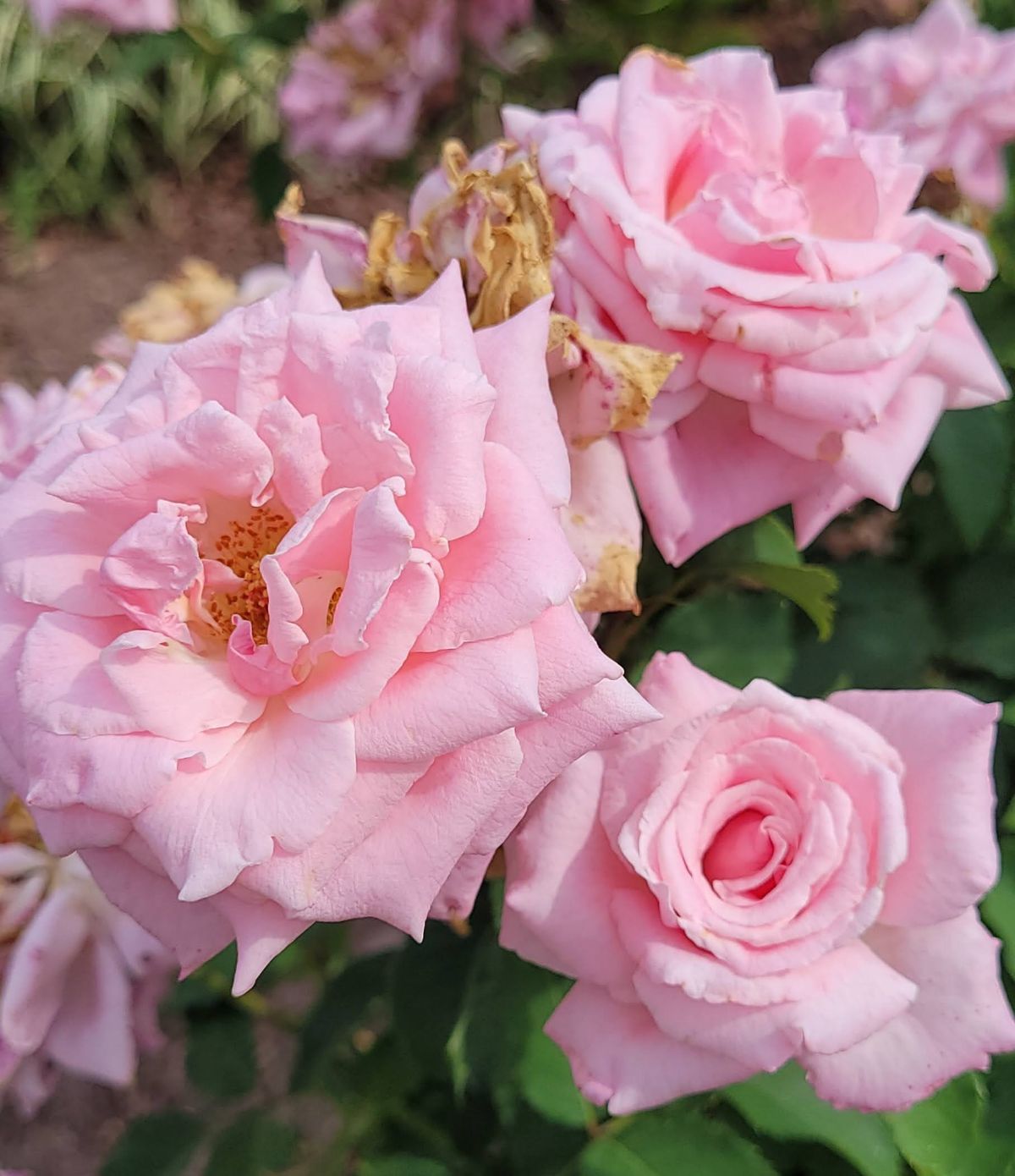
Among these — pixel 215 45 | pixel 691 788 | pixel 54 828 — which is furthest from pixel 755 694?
pixel 215 45

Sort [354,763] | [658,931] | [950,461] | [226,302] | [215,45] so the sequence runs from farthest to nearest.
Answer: [215,45], [226,302], [950,461], [658,931], [354,763]

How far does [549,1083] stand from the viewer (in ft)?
2.66

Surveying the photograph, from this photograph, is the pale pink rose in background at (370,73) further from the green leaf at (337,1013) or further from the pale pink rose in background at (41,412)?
the green leaf at (337,1013)

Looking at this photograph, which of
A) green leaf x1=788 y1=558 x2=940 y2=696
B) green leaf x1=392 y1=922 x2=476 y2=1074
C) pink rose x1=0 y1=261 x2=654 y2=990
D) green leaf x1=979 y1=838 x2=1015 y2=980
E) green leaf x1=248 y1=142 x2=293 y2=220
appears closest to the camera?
pink rose x1=0 y1=261 x2=654 y2=990

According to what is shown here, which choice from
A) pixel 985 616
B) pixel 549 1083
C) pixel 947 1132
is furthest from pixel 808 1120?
pixel 985 616

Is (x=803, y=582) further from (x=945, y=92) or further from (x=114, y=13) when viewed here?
(x=114, y=13)

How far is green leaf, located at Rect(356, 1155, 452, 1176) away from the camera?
42.4 inches

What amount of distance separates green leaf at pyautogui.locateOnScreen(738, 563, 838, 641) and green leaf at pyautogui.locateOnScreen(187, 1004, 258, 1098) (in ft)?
3.01

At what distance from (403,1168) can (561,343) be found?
88 cm

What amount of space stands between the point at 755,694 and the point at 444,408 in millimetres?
264

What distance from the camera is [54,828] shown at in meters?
0.54

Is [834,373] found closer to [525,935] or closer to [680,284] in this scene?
[680,284]

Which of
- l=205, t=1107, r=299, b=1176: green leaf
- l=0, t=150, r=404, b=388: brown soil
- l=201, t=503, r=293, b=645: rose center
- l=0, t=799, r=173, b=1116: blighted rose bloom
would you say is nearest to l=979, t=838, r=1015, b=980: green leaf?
l=201, t=503, r=293, b=645: rose center

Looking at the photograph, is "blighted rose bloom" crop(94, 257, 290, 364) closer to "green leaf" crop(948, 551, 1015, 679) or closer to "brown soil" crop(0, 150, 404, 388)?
"green leaf" crop(948, 551, 1015, 679)
